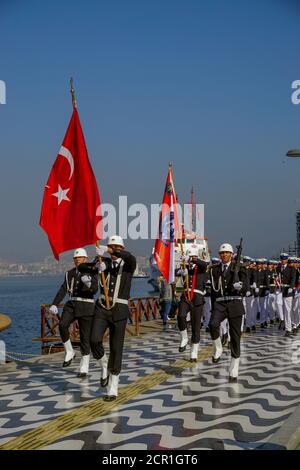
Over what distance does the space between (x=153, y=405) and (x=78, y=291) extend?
3.81m

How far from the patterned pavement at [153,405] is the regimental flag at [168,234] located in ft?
11.6

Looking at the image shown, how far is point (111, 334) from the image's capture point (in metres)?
9.47

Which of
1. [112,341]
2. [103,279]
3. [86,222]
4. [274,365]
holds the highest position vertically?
[86,222]

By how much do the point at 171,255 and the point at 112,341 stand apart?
7.93 m

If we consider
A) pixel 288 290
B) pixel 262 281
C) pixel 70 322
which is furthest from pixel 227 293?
pixel 262 281

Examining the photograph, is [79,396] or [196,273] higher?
[196,273]

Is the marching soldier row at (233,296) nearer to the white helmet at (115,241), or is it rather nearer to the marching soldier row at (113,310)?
the marching soldier row at (113,310)

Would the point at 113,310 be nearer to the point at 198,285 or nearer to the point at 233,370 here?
the point at 233,370

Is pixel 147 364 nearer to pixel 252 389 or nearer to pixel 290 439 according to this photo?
pixel 252 389

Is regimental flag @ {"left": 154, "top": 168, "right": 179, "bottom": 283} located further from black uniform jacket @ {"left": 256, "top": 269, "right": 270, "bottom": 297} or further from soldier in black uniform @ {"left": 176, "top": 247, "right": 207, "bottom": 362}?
black uniform jacket @ {"left": 256, "top": 269, "right": 270, "bottom": 297}

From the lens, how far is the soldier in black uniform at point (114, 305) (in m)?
9.27

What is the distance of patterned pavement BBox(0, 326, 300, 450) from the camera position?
700 centimetres

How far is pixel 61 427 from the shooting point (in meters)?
7.55
